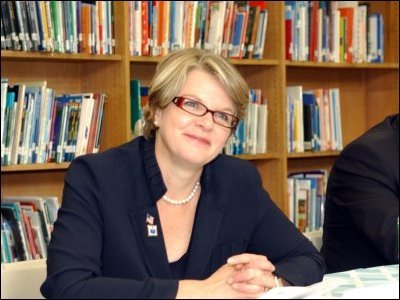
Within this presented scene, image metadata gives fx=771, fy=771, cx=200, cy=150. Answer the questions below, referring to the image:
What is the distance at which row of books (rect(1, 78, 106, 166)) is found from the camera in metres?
3.14

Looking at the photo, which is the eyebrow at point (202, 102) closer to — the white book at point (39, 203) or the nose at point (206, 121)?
the nose at point (206, 121)

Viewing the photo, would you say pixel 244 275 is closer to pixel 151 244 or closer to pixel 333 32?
pixel 151 244

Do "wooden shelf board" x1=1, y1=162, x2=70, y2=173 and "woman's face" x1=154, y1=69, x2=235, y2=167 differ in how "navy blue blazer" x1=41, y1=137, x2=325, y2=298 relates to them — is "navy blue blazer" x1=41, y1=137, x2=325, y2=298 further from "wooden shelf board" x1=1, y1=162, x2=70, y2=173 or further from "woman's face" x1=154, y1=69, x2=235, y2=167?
"wooden shelf board" x1=1, y1=162, x2=70, y2=173

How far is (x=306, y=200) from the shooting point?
414cm

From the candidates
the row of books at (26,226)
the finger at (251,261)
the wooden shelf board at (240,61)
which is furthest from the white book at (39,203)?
the finger at (251,261)

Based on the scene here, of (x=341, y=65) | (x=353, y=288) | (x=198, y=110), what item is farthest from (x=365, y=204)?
(x=341, y=65)

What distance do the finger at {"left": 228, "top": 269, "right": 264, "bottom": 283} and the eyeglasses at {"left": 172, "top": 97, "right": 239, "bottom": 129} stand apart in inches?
16.8

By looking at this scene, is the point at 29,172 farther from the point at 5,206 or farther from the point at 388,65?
the point at 388,65

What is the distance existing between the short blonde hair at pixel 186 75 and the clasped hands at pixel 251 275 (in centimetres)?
42

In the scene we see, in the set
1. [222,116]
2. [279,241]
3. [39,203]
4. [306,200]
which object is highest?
[222,116]

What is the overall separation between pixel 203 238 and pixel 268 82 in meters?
2.16

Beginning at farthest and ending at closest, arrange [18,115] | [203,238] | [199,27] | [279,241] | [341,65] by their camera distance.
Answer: [341,65] → [199,27] → [18,115] → [279,241] → [203,238]

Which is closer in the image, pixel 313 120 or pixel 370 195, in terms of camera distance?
pixel 370 195

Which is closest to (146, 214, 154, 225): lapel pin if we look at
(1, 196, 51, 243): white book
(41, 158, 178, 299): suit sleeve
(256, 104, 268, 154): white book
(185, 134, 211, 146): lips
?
(41, 158, 178, 299): suit sleeve
